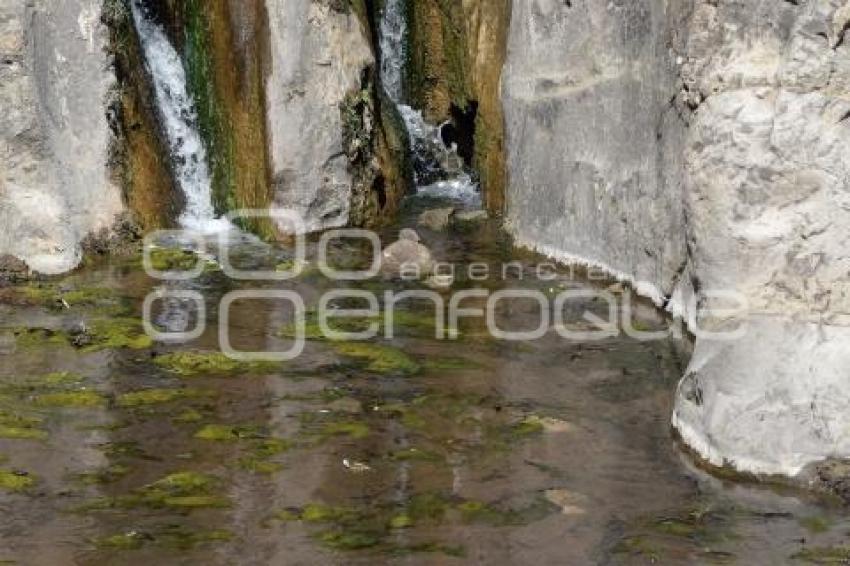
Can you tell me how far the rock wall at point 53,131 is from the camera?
1001cm

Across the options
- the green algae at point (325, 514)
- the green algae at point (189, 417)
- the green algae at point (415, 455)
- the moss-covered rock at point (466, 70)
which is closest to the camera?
the green algae at point (325, 514)

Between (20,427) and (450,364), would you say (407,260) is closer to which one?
(450,364)

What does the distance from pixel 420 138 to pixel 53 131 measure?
4.51 m

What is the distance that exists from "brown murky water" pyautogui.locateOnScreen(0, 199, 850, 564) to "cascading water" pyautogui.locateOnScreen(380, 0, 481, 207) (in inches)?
188

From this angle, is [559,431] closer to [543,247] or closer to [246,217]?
[543,247]

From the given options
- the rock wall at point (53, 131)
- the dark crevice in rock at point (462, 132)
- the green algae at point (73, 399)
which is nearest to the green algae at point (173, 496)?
the green algae at point (73, 399)

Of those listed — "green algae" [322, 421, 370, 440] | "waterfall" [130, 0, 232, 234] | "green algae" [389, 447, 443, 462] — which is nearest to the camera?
"green algae" [389, 447, 443, 462]

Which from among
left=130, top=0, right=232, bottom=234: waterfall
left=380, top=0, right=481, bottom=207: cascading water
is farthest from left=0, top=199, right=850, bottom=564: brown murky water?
left=380, top=0, right=481, bottom=207: cascading water

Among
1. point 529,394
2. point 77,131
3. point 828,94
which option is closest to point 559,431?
point 529,394

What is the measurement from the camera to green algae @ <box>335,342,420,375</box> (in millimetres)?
7589

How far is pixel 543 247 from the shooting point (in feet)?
34.0

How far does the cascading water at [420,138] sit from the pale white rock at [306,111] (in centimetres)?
180

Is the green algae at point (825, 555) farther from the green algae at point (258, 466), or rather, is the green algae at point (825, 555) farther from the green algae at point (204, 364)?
the green algae at point (204, 364)

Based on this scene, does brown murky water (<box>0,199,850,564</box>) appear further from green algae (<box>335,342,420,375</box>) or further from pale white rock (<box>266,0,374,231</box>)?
pale white rock (<box>266,0,374,231</box>)
